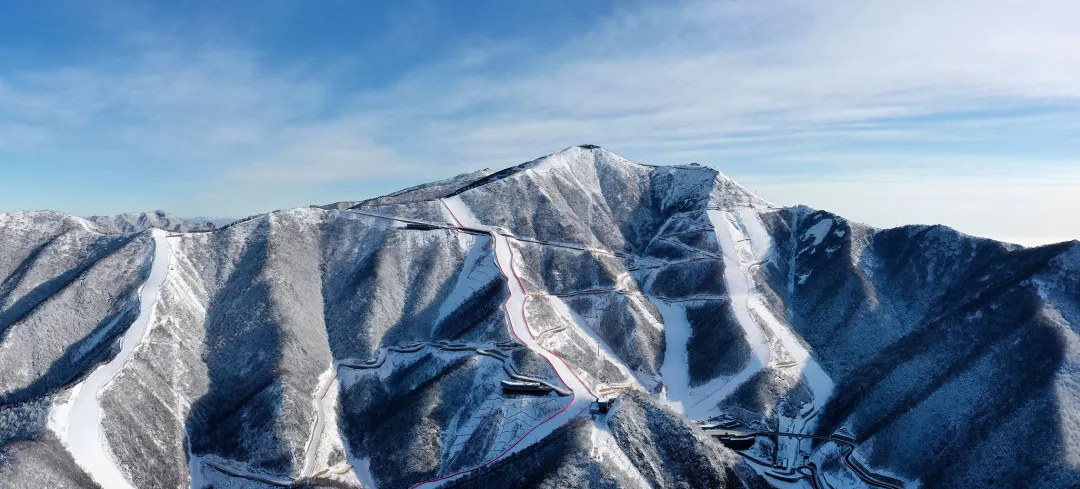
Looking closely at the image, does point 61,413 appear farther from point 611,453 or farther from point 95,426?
point 611,453

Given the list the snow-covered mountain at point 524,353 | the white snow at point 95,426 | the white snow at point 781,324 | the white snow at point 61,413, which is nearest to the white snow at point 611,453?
the snow-covered mountain at point 524,353

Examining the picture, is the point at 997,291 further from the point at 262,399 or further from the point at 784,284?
the point at 262,399

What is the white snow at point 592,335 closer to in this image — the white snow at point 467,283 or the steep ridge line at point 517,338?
the steep ridge line at point 517,338

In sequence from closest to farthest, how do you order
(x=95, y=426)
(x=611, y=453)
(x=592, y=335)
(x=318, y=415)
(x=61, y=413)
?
(x=611, y=453) < (x=61, y=413) < (x=95, y=426) < (x=318, y=415) < (x=592, y=335)

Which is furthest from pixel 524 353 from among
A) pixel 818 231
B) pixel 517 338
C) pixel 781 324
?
pixel 818 231

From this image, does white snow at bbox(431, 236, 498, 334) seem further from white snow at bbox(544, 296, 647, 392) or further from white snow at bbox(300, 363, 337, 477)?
white snow at bbox(300, 363, 337, 477)

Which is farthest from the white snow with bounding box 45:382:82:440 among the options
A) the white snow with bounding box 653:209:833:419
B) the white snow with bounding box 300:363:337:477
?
the white snow with bounding box 653:209:833:419

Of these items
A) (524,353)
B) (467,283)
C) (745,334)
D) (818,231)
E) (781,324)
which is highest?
(467,283)
